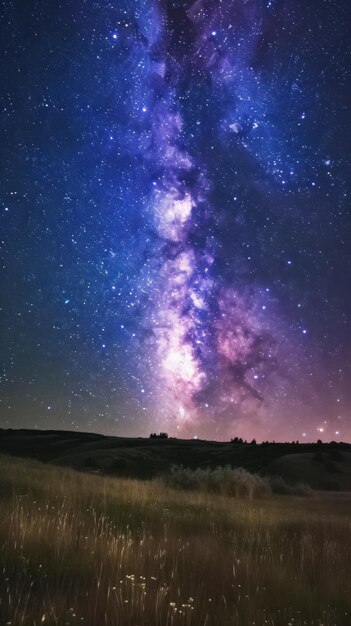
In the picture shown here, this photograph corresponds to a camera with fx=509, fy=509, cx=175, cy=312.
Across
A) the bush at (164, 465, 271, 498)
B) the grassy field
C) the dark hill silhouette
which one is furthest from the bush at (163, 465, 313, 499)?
the grassy field

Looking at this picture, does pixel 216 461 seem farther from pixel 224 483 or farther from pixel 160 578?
pixel 160 578

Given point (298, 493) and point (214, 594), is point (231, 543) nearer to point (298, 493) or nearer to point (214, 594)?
point (214, 594)

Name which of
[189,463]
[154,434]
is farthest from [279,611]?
[154,434]

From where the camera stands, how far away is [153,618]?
3438mm

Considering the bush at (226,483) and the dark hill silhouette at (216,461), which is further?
the dark hill silhouette at (216,461)

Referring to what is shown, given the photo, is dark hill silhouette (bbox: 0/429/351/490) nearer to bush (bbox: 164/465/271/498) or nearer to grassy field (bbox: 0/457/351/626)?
bush (bbox: 164/465/271/498)

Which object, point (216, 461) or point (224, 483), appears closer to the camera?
point (224, 483)

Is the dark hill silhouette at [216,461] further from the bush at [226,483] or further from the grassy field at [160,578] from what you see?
the grassy field at [160,578]

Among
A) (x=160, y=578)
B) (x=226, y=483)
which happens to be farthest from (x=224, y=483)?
(x=160, y=578)

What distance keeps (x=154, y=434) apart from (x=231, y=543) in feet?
261

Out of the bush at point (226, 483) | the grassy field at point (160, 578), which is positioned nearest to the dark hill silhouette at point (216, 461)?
the bush at point (226, 483)

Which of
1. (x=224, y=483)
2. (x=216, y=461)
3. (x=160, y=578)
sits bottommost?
(x=160, y=578)

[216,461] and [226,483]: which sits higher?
[216,461]

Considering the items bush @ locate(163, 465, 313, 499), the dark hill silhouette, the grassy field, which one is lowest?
the grassy field
